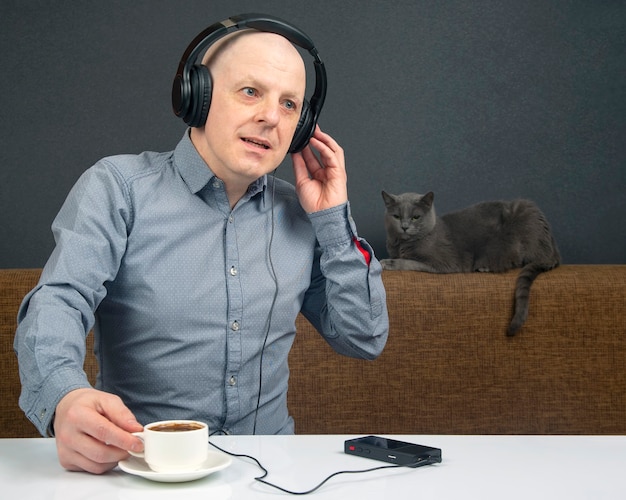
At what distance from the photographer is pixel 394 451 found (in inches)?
37.0

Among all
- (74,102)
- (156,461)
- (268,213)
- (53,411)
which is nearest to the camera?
(156,461)

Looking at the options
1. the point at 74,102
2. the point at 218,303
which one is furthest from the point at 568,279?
the point at 74,102

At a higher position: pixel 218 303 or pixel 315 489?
pixel 218 303

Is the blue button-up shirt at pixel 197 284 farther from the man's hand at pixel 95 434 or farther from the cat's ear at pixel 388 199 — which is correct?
the cat's ear at pixel 388 199

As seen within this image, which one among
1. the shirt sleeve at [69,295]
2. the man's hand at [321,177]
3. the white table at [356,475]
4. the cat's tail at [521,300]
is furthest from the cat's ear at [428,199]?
the white table at [356,475]

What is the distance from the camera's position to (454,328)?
209 centimetres

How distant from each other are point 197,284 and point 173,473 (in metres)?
0.55

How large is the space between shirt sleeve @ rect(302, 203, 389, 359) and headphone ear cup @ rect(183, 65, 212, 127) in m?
0.28

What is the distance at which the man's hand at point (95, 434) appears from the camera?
85 cm

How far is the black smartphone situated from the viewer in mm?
932

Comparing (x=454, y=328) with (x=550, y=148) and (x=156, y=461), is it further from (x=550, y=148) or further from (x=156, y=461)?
(x=156, y=461)

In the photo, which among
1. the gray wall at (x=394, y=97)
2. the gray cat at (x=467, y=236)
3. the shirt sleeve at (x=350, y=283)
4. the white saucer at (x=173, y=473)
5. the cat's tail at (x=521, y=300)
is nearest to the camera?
the white saucer at (x=173, y=473)

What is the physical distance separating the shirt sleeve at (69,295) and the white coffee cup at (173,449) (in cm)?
19

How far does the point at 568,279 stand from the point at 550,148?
2.29ft
